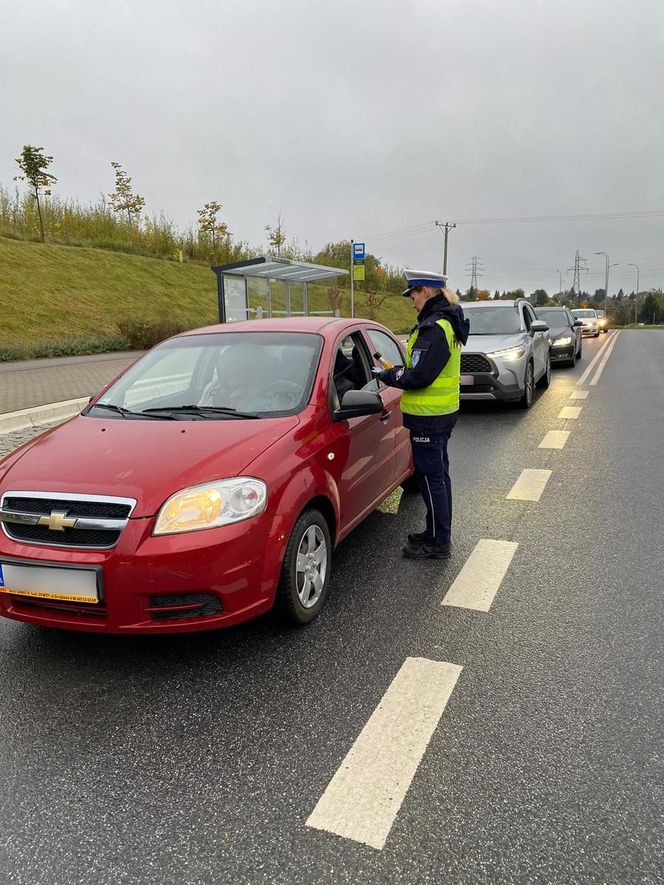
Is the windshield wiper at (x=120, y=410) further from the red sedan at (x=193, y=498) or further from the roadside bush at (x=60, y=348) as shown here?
the roadside bush at (x=60, y=348)

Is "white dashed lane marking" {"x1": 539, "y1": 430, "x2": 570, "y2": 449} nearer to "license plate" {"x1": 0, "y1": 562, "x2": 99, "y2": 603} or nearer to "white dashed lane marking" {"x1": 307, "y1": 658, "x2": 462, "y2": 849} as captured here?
"white dashed lane marking" {"x1": 307, "y1": 658, "x2": 462, "y2": 849}

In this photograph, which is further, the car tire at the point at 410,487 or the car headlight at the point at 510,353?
the car headlight at the point at 510,353

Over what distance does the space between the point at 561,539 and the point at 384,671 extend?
216cm

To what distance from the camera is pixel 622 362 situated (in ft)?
60.2

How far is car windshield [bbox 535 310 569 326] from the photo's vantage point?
1750cm

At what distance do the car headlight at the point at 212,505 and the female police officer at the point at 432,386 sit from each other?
1.42m

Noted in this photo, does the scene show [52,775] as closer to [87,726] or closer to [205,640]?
[87,726]

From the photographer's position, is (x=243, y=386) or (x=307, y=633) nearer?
(x=307, y=633)

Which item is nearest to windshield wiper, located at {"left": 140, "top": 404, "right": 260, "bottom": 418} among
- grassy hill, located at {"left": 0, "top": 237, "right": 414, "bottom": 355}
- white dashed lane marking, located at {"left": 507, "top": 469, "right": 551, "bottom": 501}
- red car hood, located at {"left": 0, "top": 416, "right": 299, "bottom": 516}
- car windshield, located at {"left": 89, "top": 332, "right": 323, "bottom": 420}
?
car windshield, located at {"left": 89, "top": 332, "right": 323, "bottom": 420}

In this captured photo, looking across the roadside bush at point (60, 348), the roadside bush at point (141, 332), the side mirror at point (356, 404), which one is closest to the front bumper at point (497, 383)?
the side mirror at point (356, 404)

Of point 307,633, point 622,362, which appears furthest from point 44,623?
point 622,362

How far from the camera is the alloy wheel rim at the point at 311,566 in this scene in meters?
3.22

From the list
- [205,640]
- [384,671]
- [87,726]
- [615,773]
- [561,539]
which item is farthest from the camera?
[561,539]

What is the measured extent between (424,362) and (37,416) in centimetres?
629
